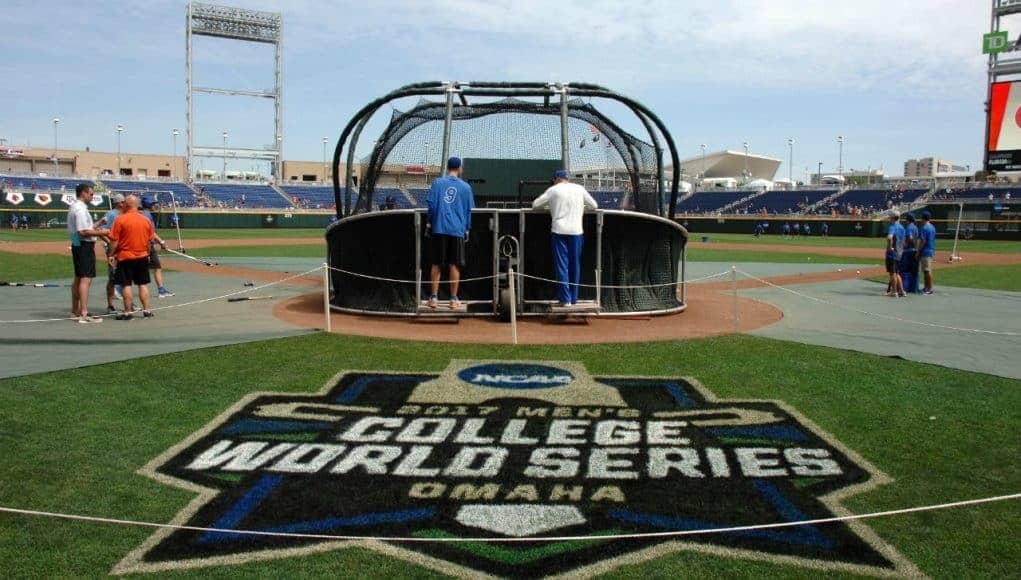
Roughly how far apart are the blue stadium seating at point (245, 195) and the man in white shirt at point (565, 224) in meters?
61.6

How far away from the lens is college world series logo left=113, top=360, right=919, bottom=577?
3.70 meters

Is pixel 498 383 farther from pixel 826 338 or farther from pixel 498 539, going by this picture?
pixel 826 338

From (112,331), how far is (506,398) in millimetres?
5914

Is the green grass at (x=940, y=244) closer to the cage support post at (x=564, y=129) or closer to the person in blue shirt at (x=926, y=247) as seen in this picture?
the person in blue shirt at (x=926, y=247)

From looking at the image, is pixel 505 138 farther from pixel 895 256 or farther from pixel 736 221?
pixel 736 221

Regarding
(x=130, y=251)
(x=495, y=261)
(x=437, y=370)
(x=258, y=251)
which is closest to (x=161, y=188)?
(x=258, y=251)

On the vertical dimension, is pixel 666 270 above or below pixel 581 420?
above

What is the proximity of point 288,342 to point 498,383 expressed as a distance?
119 inches

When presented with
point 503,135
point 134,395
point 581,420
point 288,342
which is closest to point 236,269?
point 503,135

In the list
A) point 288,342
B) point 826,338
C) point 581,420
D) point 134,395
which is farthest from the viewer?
point 826,338

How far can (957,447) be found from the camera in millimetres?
5238

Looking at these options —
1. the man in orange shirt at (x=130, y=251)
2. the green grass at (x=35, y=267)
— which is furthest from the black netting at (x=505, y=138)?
the green grass at (x=35, y=267)

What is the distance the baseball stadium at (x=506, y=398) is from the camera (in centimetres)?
378

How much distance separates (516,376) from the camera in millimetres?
7273
